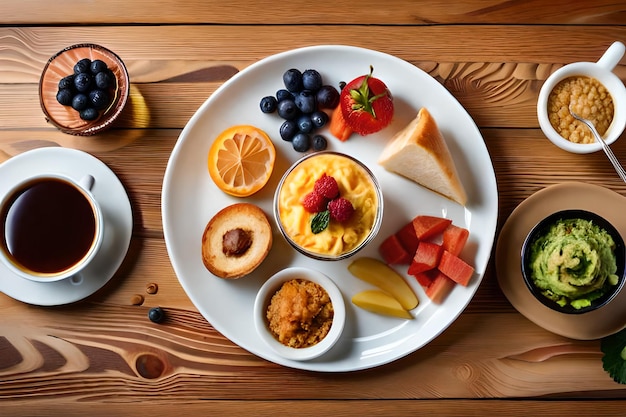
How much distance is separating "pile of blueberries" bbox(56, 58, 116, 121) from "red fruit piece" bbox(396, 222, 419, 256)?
104 centimetres

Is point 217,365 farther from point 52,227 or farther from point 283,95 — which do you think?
point 283,95

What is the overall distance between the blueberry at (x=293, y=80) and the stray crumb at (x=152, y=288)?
30.9 inches

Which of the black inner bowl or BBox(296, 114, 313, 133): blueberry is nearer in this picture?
the black inner bowl

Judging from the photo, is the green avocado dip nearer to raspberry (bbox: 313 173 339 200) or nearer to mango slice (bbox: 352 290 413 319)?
mango slice (bbox: 352 290 413 319)

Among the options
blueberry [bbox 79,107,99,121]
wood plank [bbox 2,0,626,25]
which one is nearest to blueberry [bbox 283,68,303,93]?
wood plank [bbox 2,0,626,25]

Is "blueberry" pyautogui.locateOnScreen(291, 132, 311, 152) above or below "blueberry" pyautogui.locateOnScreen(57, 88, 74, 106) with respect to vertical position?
below

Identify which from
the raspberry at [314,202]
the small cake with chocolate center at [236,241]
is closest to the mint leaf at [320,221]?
the raspberry at [314,202]

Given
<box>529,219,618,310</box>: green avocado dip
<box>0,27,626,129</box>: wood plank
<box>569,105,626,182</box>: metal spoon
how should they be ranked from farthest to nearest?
1. <box>0,27,626,129</box>: wood plank
2. <box>569,105,626,182</box>: metal spoon
3. <box>529,219,618,310</box>: green avocado dip

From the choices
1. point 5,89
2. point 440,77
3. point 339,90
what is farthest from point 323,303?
point 5,89

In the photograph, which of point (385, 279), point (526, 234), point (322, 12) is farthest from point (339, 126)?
point (526, 234)

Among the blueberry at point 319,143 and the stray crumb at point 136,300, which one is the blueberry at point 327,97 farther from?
the stray crumb at point 136,300

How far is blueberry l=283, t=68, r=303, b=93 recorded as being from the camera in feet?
6.32

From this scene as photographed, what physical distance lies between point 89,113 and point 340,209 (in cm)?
86

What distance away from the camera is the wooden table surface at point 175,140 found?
1.98 meters
